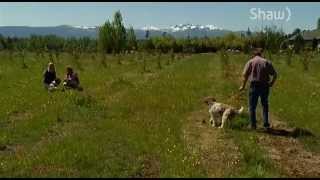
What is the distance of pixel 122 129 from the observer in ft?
Answer: 46.6

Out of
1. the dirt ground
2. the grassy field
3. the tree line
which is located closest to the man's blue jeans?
the dirt ground

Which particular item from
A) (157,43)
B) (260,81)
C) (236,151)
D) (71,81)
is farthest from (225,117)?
A: (157,43)

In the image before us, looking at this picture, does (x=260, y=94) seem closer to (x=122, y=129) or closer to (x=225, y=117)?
(x=225, y=117)

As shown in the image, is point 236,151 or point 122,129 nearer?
point 236,151

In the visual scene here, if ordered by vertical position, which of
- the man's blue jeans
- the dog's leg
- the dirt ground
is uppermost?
the man's blue jeans

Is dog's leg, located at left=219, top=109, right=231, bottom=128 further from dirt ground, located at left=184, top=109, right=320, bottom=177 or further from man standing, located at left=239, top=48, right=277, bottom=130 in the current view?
man standing, located at left=239, top=48, right=277, bottom=130

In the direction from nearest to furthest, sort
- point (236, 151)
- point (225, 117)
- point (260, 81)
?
point (236, 151) < point (260, 81) < point (225, 117)

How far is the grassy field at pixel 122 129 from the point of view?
402 inches

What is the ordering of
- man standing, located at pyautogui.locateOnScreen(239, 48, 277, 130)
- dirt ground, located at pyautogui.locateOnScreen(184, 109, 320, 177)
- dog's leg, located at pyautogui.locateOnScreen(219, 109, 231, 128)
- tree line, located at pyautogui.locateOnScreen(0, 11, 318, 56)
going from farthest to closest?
tree line, located at pyautogui.locateOnScreen(0, 11, 318, 56) → dog's leg, located at pyautogui.locateOnScreen(219, 109, 231, 128) → man standing, located at pyautogui.locateOnScreen(239, 48, 277, 130) → dirt ground, located at pyautogui.locateOnScreen(184, 109, 320, 177)

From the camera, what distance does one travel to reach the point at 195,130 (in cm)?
1460

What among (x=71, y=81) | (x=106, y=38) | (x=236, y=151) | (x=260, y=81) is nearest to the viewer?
(x=236, y=151)

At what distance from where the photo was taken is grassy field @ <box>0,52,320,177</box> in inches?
402

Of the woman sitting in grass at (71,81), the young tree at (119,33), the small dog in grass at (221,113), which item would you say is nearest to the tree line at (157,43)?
the young tree at (119,33)

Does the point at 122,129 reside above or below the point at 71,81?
below
